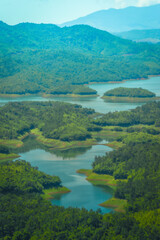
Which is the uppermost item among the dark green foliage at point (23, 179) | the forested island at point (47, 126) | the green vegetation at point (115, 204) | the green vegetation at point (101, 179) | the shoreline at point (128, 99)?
the shoreline at point (128, 99)

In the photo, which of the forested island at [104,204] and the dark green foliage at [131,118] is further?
the dark green foliage at [131,118]

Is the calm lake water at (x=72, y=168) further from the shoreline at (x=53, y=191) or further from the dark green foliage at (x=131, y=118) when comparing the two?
the dark green foliage at (x=131, y=118)

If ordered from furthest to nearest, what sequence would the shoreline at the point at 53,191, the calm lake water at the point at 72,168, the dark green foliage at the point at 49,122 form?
the dark green foliage at the point at 49,122 < the shoreline at the point at 53,191 < the calm lake water at the point at 72,168

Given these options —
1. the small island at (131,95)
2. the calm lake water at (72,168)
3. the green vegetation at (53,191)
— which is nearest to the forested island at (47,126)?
the calm lake water at (72,168)

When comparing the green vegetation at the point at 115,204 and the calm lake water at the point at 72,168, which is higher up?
the calm lake water at the point at 72,168

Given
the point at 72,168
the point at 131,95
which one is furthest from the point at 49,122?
the point at 131,95

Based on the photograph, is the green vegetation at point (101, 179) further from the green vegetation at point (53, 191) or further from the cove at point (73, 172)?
the green vegetation at point (53, 191)

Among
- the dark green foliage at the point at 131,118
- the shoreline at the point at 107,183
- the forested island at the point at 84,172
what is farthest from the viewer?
the dark green foliage at the point at 131,118
